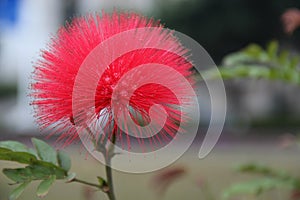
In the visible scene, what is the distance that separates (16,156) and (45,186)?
0.30ft

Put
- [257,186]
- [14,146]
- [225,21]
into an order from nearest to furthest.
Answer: [14,146] → [257,186] → [225,21]

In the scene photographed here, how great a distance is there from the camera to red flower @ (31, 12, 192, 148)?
1.15 meters

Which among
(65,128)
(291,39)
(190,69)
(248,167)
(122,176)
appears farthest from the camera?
(291,39)

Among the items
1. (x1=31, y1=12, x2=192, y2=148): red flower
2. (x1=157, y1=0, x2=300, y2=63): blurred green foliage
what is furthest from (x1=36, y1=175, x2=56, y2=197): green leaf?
(x1=157, y1=0, x2=300, y2=63): blurred green foliage

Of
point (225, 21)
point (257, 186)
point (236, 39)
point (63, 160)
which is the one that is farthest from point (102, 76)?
point (236, 39)

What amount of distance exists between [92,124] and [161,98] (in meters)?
0.15

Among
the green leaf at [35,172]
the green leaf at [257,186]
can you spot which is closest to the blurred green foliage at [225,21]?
the green leaf at [257,186]

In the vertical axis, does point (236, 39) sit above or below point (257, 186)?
above

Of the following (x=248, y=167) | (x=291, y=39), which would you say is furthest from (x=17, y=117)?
(x=248, y=167)

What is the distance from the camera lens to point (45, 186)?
120 centimetres

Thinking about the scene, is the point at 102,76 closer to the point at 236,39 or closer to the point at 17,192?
the point at 17,192

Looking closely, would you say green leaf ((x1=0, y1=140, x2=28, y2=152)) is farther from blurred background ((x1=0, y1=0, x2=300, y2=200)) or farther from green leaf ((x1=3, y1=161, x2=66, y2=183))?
blurred background ((x1=0, y1=0, x2=300, y2=200))

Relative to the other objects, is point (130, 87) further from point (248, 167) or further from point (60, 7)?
point (60, 7)

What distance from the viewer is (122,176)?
616cm
